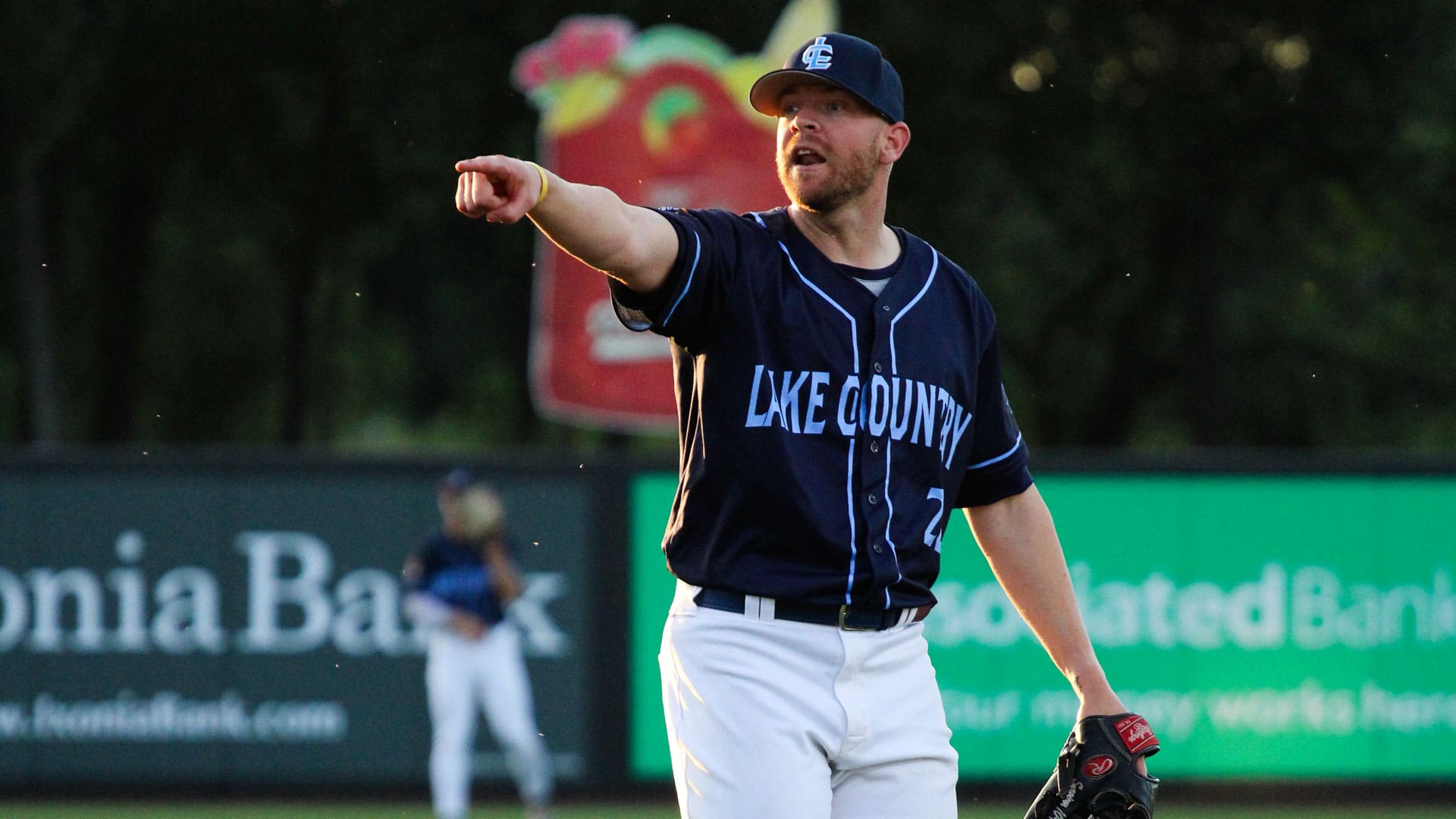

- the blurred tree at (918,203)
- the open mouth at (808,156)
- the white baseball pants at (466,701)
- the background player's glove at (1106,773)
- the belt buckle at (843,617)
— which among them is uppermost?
the blurred tree at (918,203)

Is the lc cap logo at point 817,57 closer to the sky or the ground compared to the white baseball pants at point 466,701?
closer to the sky

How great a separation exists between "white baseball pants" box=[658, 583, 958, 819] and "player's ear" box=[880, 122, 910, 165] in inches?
36.7

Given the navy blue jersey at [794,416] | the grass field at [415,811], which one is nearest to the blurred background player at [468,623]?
the grass field at [415,811]

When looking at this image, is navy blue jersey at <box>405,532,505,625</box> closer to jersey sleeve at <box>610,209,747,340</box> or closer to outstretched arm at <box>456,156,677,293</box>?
Result: jersey sleeve at <box>610,209,747,340</box>

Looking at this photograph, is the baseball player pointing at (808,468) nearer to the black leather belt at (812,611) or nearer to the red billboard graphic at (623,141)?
the black leather belt at (812,611)

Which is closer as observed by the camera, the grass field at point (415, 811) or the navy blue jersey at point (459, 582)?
the navy blue jersey at point (459, 582)

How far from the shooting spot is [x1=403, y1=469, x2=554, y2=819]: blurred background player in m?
10.2

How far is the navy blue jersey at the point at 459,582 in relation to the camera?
1025cm

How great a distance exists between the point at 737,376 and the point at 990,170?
19957 millimetres

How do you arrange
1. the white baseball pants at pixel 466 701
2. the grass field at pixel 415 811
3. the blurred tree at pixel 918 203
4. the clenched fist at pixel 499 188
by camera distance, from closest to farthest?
the clenched fist at pixel 499 188, the white baseball pants at pixel 466 701, the grass field at pixel 415 811, the blurred tree at pixel 918 203

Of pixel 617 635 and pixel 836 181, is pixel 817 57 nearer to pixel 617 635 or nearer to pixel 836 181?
pixel 836 181

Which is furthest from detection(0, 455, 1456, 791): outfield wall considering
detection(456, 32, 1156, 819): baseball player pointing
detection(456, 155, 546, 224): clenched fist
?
detection(456, 155, 546, 224): clenched fist

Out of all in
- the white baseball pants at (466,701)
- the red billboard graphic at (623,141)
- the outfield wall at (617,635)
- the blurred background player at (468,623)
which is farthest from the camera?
the red billboard graphic at (623,141)

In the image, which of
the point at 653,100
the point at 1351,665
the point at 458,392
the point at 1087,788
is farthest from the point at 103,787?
the point at 458,392
